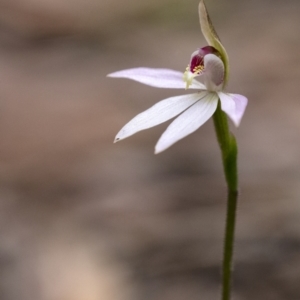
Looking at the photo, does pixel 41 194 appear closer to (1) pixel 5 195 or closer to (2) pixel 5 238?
(1) pixel 5 195

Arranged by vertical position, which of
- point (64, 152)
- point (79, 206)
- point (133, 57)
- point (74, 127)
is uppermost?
point (133, 57)

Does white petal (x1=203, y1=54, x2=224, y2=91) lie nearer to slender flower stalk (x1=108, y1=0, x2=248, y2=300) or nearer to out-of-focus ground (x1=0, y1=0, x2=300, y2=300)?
slender flower stalk (x1=108, y1=0, x2=248, y2=300)

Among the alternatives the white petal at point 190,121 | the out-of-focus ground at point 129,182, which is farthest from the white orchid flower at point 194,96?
the out-of-focus ground at point 129,182

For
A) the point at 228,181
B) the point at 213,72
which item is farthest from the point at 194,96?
the point at 228,181

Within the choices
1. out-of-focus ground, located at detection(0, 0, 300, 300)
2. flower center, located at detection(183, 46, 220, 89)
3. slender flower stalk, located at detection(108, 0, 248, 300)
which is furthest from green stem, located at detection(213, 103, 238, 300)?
out-of-focus ground, located at detection(0, 0, 300, 300)

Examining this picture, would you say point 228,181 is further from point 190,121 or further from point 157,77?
point 157,77

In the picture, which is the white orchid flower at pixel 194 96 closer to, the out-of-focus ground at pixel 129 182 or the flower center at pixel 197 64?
the flower center at pixel 197 64

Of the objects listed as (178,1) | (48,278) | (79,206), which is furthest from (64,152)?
(178,1)
